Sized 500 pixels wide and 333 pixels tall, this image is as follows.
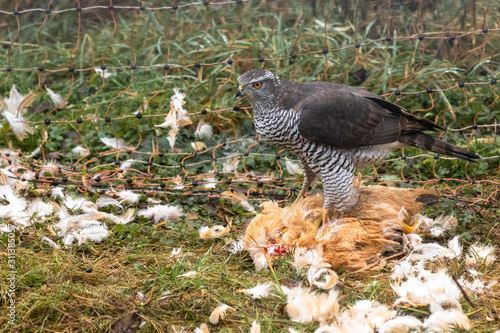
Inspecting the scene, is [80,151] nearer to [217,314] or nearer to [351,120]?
[351,120]

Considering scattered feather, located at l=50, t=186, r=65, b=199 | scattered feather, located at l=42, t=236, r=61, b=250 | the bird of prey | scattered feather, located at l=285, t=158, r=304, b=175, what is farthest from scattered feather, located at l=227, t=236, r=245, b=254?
scattered feather, located at l=50, t=186, r=65, b=199

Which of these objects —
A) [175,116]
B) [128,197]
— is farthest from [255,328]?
[175,116]

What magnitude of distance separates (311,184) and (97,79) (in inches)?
123

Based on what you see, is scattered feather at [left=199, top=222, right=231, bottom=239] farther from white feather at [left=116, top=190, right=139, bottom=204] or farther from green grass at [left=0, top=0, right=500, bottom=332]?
white feather at [left=116, top=190, right=139, bottom=204]

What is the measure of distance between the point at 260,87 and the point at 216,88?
2.15m

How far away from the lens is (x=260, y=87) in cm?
353

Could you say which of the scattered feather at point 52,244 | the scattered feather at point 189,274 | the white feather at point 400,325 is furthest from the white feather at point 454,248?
the scattered feather at point 52,244

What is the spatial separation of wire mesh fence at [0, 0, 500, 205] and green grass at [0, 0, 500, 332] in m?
0.02

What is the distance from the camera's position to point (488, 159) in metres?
4.69

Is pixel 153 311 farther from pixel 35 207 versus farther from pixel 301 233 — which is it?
pixel 35 207

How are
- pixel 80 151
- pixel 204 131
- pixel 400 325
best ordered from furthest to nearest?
pixel 204 131 < pixel 80 151 < pixel 400 325

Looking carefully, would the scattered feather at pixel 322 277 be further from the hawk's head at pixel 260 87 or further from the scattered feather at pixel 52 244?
the scattered feather at pixel 52 244

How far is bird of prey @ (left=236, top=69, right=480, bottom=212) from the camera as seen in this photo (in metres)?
3.51

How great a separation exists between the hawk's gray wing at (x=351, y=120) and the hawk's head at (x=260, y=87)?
198 millimetres
